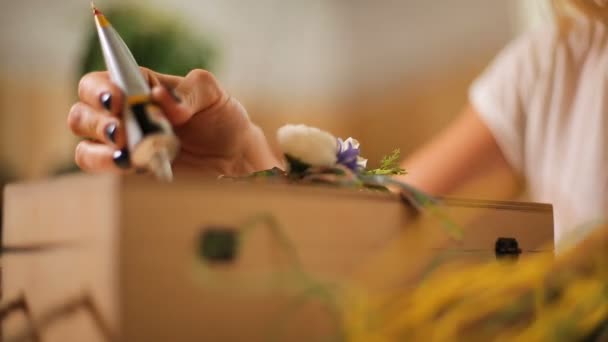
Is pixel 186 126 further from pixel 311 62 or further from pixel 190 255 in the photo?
pixel 311 62

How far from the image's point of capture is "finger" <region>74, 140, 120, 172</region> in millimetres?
385

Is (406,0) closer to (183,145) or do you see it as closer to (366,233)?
(183,145)

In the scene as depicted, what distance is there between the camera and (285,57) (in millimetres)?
1828

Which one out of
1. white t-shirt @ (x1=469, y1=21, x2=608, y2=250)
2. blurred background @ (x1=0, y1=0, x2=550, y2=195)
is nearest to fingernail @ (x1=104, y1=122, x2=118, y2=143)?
white t-shirt @ (x1=469, y1=21, x2=608, y2=250)

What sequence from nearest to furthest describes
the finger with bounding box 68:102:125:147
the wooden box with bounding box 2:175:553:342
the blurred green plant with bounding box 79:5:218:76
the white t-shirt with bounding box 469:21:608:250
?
the wooden box with bounding box 2:175:553:342
the finger with bounding box 68:102:125:147
the white t-shirt with bounding box 469:21:608:250
the blurred green plant with bounding box 79:5:218:76

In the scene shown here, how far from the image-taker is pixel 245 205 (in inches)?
11.1

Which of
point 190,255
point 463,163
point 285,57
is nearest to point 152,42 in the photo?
point 285,57

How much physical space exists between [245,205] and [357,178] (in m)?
0.09

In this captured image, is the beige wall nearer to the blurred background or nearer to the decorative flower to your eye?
the blurred background

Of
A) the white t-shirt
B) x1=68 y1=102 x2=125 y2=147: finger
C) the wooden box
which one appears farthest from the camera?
the white t-shirt

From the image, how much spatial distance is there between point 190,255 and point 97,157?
155 millimetres

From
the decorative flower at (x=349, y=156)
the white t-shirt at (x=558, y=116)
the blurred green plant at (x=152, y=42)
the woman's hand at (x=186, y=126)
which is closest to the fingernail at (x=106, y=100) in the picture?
the woman's hand at (x=186, y=126)

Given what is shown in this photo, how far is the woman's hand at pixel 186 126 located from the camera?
0.36 meters

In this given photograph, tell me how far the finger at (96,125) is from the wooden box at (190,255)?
6 centimetres
